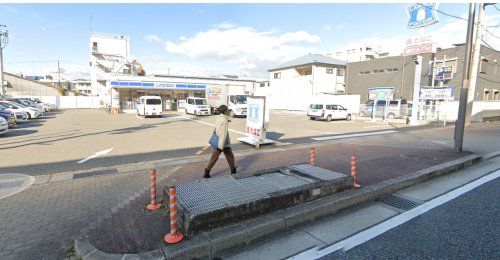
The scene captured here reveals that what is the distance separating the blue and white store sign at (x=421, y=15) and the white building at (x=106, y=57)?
42332mm

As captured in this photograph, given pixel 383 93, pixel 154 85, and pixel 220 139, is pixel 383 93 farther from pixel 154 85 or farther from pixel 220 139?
pixel 154 85

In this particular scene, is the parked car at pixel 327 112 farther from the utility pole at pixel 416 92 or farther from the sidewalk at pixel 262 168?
the sidewalk at pixel 262 168

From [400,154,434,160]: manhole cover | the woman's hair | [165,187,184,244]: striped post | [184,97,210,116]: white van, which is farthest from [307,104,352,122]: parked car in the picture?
[165,187,184,244]: striped post

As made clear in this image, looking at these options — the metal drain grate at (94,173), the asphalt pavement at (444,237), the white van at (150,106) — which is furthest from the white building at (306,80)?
the asphalt pavement at (444,237)

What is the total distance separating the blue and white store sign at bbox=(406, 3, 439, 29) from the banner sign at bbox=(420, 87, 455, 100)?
4784 mm

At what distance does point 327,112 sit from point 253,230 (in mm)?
18787

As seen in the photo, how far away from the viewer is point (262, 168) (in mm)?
6473

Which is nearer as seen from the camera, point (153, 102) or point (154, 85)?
point (153, 102)

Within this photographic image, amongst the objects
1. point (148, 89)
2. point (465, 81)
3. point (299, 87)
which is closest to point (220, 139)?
point (465, 81)

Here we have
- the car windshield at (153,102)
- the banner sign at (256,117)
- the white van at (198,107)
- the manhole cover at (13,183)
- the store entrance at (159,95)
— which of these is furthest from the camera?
the store entrance at (159,95)

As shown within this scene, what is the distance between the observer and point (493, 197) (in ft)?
15.2

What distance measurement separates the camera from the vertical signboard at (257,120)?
941 cm

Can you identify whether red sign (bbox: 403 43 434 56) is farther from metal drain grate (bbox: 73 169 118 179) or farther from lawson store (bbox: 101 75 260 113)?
metal drain grate (bbox: 73 169 118 179)

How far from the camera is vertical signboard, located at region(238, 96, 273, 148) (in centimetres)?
941
